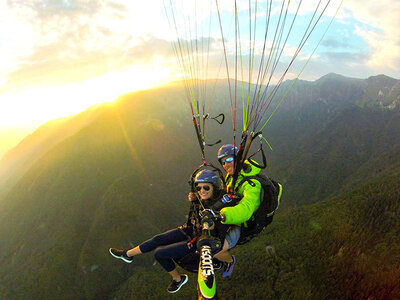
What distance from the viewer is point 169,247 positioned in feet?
26.2

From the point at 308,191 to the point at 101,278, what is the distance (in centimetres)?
13554

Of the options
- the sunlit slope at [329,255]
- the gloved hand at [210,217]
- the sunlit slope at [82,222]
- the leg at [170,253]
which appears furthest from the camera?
the sunlit slope at [82,222]

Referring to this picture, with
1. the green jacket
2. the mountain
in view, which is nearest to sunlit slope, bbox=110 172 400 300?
the mountain

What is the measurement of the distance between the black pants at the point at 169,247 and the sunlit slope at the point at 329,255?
43336 millimetres

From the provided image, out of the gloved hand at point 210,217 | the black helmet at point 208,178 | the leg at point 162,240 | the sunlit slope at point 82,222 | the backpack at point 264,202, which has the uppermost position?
the gloved hand at point 210,217

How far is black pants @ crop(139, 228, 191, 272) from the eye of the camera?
7.86 m

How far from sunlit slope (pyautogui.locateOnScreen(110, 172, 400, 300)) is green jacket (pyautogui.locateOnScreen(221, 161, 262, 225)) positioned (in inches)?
1724

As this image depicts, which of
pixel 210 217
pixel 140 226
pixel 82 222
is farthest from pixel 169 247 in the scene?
pixel 82 222

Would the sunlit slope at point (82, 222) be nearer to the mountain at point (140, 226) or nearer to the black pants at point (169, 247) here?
the mountain at point (140, 226)

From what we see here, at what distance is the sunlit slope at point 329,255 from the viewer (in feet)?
160

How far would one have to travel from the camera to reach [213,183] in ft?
24.6

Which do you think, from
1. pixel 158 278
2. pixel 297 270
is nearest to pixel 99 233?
pixel 158 278

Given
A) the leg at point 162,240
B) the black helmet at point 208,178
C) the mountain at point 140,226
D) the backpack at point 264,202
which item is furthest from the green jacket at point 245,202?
the mountain at point 140,226

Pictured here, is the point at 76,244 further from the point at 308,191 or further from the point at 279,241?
the point at 308,191
